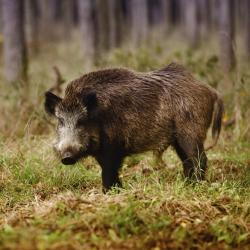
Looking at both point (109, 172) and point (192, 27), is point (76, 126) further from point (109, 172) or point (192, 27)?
point (192, 27)

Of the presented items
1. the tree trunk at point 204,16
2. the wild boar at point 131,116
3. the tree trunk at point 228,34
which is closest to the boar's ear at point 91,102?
the wild boar at point 131,116

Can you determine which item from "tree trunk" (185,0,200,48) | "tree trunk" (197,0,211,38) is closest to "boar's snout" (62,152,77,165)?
"tree trunk" (185,0,200,48)

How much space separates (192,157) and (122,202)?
171 cm

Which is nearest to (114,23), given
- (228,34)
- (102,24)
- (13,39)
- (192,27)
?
(102,24)

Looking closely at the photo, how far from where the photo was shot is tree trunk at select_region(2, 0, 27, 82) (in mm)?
9953

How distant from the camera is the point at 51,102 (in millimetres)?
5562

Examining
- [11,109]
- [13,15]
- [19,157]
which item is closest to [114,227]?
[19,157]

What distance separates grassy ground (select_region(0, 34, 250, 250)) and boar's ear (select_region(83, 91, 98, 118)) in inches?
28.0

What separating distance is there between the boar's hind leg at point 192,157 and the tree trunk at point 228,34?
15.9 feet

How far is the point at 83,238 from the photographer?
12.4 ft

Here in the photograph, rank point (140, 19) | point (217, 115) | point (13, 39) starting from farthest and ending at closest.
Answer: point (140, 19) → point (13, 39) → point (217, 115)

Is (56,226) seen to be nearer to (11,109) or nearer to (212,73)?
(11,109)

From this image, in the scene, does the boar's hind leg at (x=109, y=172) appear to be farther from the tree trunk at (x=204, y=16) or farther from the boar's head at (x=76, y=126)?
the tree trunk at (x=204, y=16)

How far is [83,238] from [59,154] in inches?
65.1
